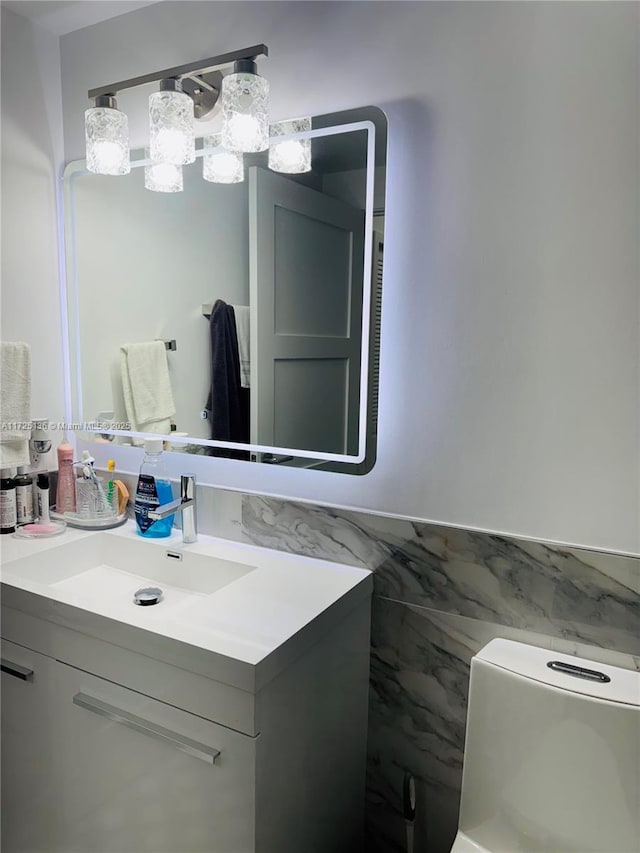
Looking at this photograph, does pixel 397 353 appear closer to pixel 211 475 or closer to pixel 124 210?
pixel 211 475

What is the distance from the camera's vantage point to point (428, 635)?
4.17ft

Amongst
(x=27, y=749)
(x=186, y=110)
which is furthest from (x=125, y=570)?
(x=186, y=110)

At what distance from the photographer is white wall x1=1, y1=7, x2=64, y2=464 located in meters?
1.56

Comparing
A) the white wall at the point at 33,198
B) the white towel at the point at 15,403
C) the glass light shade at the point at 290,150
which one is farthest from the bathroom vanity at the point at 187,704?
the glass light shade at the point at 290,150

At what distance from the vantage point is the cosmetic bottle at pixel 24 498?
1.56m

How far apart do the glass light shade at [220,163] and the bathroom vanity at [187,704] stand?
0.91 m

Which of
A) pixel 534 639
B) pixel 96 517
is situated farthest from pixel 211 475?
pixel 534 639

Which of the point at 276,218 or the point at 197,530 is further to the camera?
the point at 197,530

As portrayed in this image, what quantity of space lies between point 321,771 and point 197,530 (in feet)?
2.10

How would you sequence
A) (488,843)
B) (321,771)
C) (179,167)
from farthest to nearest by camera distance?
(179,167), (321,771), (488,843)

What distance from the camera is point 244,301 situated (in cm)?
144

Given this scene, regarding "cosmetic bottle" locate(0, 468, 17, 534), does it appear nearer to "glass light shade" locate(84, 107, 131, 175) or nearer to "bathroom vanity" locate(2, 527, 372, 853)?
"bathroom vanity" locate(2, 527, 372, 853)

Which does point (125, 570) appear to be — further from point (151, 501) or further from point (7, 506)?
point (7, 506)

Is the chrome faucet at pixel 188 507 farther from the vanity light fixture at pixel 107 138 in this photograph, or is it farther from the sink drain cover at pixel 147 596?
the vanity light fixture at pixel 107 138
